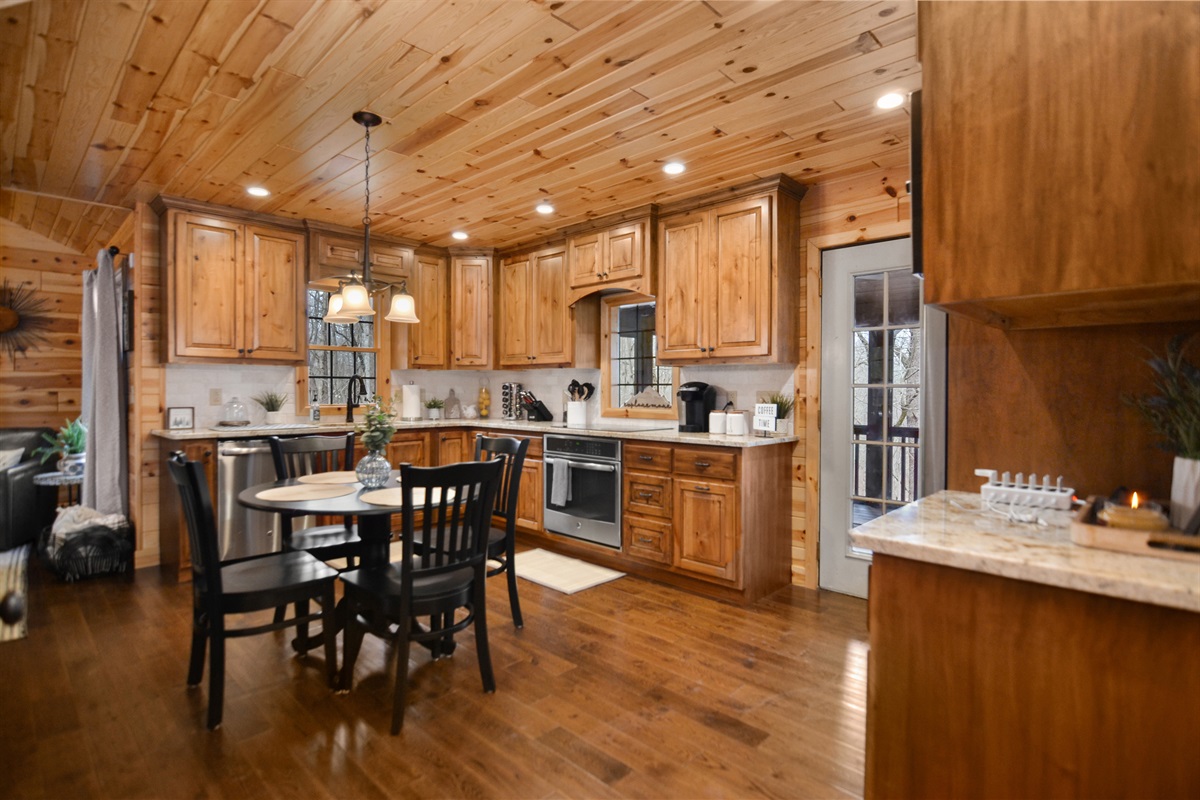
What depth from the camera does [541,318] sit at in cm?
509

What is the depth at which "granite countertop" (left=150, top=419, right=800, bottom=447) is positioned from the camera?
3639 mm

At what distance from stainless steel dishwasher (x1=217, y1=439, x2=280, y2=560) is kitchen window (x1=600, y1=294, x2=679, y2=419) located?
8.09ft

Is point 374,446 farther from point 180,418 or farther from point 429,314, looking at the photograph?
point 429,314

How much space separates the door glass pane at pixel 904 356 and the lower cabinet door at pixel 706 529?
1.13m

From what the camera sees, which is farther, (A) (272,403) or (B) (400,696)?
(A) (272,403)

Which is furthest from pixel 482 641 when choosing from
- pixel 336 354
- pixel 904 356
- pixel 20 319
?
pixel 20 319

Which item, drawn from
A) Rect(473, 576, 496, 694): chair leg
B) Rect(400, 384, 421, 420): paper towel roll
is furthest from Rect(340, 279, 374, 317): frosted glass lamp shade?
Rect(400, 384, 421, 420): paper towel roll

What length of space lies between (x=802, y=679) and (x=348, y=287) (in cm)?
267

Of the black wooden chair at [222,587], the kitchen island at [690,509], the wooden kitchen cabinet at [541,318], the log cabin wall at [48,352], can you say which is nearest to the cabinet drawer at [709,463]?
the kitchen island at [690,509]

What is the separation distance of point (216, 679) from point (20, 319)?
191 inches

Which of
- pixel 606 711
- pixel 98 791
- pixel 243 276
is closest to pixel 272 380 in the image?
pixel 243 276

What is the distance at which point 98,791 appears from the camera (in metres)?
1.86

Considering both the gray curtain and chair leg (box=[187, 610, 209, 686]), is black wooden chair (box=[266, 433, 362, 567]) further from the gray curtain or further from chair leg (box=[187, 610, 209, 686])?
the gray curtain

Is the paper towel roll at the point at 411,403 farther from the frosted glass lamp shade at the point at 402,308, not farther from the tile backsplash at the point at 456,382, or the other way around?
the frosted glass lamp shade at the point at 402,308
